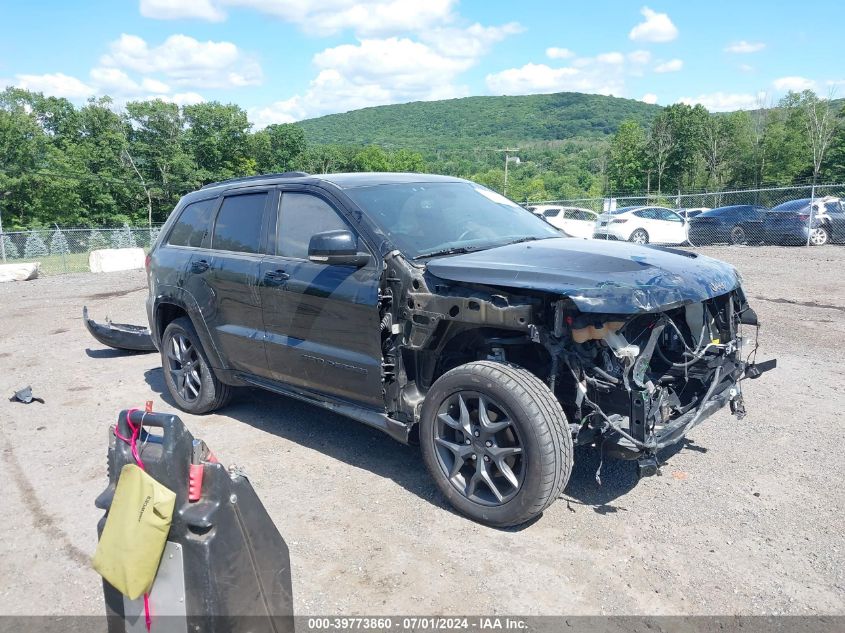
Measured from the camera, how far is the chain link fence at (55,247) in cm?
2211

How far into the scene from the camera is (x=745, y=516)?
3.77 metres

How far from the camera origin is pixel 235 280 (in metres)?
5.01

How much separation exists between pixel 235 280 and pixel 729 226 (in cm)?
1804

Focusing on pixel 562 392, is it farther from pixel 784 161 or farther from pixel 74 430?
pixel 784 161

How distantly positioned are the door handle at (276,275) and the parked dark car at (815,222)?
1713 centimetres

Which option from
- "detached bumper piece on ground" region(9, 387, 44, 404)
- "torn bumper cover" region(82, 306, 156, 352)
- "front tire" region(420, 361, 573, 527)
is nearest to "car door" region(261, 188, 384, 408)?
"front tire" region(420, 361, 573, 527)

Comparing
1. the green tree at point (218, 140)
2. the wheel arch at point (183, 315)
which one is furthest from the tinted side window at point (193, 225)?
the green tree at point (218, 140)

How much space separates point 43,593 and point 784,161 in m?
65.9

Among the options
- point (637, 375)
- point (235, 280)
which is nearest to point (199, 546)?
point (637, 375)

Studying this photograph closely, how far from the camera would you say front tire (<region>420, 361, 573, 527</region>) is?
342 cm

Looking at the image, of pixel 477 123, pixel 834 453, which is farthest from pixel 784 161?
pixel 477 123

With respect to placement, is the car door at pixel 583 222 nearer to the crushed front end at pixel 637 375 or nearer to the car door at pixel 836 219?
the car door at pixel 836 219

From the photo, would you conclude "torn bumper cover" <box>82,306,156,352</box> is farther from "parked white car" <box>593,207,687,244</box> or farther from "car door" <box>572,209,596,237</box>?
"car door" <box>572,209,596,237</box>

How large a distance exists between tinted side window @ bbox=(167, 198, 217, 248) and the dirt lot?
4.92 feet
